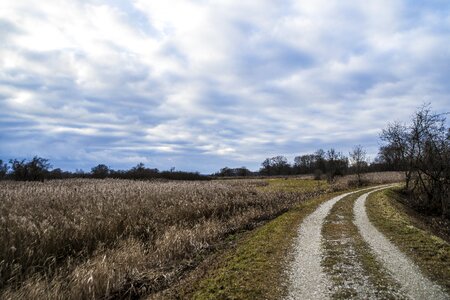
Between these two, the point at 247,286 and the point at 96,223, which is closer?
the point at 247,286

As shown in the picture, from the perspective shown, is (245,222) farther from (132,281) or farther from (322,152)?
(322,152)

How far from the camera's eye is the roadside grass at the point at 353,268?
6527 mm

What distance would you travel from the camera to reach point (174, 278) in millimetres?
8188

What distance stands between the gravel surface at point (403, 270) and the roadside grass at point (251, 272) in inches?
90.6

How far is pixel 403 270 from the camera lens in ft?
25.3

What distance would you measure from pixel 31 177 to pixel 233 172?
283 ft

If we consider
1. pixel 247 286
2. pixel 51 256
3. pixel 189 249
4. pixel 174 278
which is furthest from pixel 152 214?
pixel 247 286

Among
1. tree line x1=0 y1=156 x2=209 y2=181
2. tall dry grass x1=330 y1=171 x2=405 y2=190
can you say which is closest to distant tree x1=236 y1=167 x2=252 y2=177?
tree line x1=0 y1=156 x2=209 y2=181

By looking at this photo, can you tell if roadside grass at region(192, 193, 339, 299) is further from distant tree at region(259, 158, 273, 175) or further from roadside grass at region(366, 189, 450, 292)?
distant tree at region(259, 158, 273, 175)

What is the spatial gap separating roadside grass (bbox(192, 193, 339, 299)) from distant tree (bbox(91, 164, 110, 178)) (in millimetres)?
47405

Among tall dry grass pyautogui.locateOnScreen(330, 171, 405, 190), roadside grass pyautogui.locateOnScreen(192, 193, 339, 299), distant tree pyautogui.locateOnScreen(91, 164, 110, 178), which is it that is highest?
distant tree pyautogui.locateOnScreen(91, 164, 110, 178)

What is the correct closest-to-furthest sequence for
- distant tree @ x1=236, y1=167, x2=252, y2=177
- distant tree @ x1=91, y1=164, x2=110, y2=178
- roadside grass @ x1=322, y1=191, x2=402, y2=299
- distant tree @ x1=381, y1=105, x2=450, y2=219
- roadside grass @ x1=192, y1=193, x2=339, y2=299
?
1. roadside grass @ x1=322, y1=191, x2=402, y2=299
2. roadside grass @ x1=192, y1=193, x2=339, y2=299
3. distant tree @ x1=381, y1=105, x2=450, y2=219
4. distant tree @ x1=91, y1=164, x2=110, y2=178
5. distant tree @ x1=236, y1=167, x2=252, y2=177

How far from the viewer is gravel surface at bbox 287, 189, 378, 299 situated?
21.5 feet

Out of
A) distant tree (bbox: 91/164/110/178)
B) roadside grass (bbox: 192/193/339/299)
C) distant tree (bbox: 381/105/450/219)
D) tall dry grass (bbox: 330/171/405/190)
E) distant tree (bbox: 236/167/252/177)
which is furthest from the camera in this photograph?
distant tree (bbox: 236/167/252/177)
